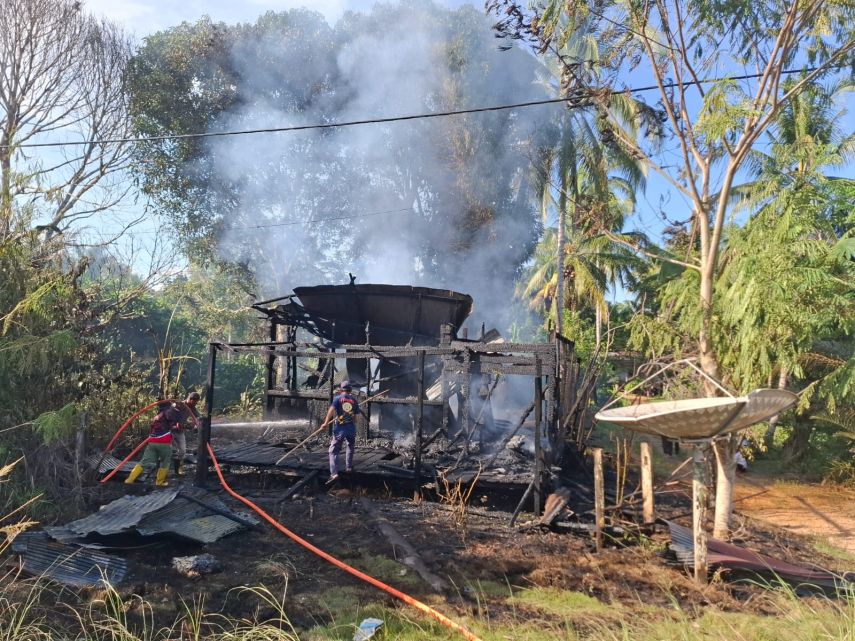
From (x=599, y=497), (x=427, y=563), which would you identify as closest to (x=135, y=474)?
(x=427, y=563)

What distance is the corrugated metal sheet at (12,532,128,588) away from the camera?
5793mm

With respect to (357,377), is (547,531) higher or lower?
lower

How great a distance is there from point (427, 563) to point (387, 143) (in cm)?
2352

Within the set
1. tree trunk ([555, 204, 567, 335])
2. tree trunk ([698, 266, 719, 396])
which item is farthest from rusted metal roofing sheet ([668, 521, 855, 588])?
tree trunk ([555, 204, 567, 335])

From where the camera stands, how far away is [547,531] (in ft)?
27.4

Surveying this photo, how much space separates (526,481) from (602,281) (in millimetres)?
17423

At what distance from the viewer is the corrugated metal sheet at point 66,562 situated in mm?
5793

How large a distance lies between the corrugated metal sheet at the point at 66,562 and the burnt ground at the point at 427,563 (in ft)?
0.57

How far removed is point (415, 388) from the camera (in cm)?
1461

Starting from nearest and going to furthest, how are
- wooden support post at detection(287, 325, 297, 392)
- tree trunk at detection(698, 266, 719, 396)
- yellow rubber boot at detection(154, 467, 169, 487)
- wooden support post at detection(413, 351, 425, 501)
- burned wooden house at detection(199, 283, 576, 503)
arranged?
1. tree trunk at detection(698, 266, 719, 396)
2. wooden support post at detection(413, 351, 425, 501)
3. burned wooden house at detection(199, 283, 576, 503)
4. yellow rubber boot at detection(154, 467, 169, 487)
5. wooden support post at detection(287, 325, 297, 392)

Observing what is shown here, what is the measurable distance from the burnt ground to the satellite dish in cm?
129

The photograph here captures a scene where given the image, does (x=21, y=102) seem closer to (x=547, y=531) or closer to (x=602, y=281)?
(x=547, y=531)

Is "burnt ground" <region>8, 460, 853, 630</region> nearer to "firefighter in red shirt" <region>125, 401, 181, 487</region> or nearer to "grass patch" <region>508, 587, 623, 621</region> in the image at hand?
"grass patch" <region>508, 587, 623, 621</region>

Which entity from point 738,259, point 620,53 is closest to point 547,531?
point 738,259
